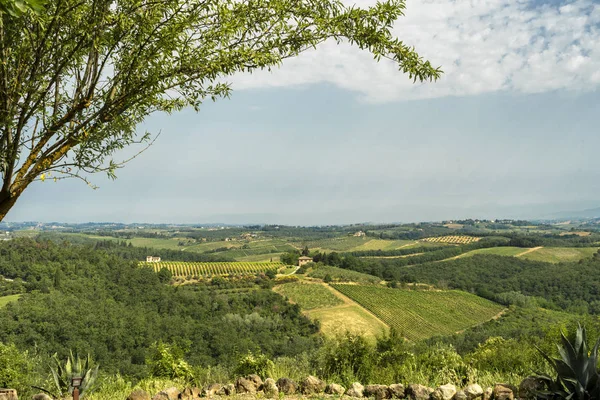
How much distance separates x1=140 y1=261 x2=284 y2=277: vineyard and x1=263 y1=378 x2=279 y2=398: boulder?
80006 mm

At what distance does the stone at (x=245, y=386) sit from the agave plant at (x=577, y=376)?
3662 mm

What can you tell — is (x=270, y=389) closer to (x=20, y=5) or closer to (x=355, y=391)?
(x=355, y=391)

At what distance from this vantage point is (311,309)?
60.7 metres

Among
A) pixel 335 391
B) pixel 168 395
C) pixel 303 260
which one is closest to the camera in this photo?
pixel 168 395

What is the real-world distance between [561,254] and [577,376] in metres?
117

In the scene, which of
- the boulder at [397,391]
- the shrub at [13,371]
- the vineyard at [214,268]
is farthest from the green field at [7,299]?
the boulder at [397,391]

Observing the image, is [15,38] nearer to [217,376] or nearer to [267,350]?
[217,376]

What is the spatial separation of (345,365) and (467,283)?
277 feet

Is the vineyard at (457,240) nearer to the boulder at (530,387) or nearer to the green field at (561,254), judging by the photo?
the green field at (561,254)

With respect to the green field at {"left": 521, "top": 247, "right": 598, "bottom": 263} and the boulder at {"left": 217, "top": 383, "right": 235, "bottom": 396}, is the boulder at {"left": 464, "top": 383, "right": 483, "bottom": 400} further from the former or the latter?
the green field at {"left": 521, "top": 247, "right": 598, "bottom": 263}

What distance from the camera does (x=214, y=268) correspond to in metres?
90.3

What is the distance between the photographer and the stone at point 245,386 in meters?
5.42

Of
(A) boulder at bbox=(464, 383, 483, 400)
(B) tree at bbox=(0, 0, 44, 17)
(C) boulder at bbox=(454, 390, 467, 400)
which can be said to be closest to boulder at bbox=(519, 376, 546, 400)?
(A) boulder at bbox=(464, 383, 483, 400)

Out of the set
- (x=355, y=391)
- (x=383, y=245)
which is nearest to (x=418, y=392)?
(x=355, y=391)
